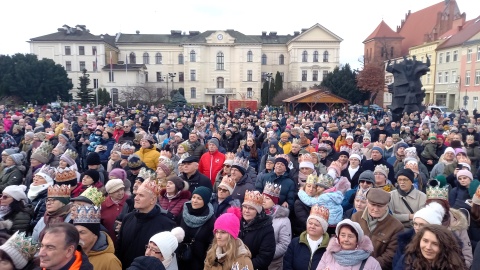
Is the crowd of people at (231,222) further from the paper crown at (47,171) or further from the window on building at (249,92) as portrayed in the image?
the window on building at (249,92)

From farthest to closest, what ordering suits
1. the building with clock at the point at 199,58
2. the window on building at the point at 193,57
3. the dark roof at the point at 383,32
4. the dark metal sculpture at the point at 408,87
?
the window on building at the point at 193,57
the dark roof at the point at 383,32
the building with clock at the point at 199,58
the dark metal sculpture at the point at 408,87

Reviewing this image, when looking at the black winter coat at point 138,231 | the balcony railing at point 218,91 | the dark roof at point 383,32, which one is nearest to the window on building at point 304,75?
the dark roof at point 383,32

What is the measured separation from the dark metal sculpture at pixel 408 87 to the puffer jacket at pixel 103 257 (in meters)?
23.7

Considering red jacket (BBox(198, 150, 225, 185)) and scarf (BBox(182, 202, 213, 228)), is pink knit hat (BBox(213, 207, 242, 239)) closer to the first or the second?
scarf (BBox(182, 202, 213, 228))

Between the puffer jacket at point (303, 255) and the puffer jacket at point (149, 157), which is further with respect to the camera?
the puffer jacket at point (149, 157)

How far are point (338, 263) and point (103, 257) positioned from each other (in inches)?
88.5

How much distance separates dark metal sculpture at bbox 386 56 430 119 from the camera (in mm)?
23891

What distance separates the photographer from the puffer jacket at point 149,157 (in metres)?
8.09

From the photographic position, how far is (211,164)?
811 cm

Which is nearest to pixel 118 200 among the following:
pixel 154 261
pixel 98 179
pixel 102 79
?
pixel 98 179

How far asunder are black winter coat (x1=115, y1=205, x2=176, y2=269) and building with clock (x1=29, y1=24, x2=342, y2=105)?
202 ft

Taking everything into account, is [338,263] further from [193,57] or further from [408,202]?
[193,57]

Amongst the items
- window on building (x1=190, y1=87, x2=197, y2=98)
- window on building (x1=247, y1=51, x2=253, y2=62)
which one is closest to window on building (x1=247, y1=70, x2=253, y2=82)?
window on building (x1=247, y1=51, x2=253, y2=62)

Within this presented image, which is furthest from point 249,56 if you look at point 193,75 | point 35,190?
point 35,190
